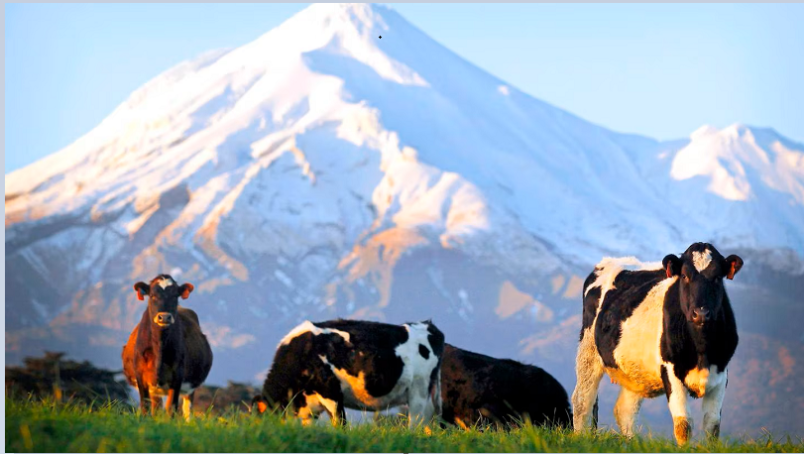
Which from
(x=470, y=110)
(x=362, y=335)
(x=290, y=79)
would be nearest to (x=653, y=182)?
(x=470, y=110)

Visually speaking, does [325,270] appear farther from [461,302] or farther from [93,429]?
[93,429]

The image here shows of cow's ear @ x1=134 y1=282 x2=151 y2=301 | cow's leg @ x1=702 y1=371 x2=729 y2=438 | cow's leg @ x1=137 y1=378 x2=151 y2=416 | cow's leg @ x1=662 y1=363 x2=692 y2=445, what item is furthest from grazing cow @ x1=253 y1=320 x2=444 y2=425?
cow's leg @ x1=702 y1=371 x2=729 y2=438

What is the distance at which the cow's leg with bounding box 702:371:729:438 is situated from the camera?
7.74m

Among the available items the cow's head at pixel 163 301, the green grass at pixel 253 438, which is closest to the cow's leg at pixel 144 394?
the cow's head at pixel 163 301

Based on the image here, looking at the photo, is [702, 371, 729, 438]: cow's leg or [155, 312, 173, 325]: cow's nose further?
[155, 312, 173, 325]: cow's nose

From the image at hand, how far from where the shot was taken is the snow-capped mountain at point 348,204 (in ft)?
104

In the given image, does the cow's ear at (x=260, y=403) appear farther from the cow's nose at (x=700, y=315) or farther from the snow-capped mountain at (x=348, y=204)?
the snow-capped mountain at (x=348, y=204)

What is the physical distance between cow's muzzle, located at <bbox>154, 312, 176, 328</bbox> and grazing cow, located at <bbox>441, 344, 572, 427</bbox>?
310cm

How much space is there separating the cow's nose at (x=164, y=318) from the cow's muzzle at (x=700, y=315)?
17.6ft

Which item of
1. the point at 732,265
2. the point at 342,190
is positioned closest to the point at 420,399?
the point at 732,265

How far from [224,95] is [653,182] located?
16.3 m

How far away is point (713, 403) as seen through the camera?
7820mm

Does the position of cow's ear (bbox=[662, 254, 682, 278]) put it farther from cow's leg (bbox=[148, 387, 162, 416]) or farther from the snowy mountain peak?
the snowy mountain peak

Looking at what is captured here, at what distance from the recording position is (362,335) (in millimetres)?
9648
